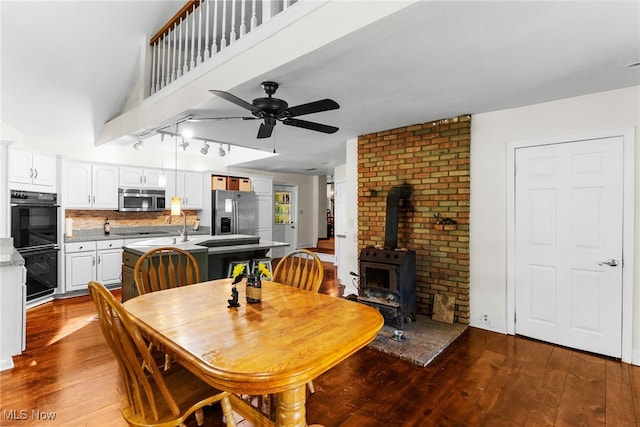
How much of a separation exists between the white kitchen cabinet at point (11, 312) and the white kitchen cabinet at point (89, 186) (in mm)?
2390

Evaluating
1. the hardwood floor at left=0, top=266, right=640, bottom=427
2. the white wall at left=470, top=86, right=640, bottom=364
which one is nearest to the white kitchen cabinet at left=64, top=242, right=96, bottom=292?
the hardwood floor at left=0, top=266, right=640, bottom=427

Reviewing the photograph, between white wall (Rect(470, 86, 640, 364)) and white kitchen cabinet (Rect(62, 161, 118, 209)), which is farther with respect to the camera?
white kitchen cabinet (Rect(62, 161, 118, 209))

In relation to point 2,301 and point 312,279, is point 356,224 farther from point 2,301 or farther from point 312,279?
point 2,301

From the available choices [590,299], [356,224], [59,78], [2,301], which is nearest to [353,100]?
[356,224]

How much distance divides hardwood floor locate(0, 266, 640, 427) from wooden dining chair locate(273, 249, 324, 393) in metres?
0.75

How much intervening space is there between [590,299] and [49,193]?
660 cm

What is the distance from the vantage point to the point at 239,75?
2658 mm

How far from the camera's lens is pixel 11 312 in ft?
8.97

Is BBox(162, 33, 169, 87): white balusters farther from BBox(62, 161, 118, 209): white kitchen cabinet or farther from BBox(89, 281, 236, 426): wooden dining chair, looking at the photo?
BBox(89, 281, 236, 426): wooden dining chair

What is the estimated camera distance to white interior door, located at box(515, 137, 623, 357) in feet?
9.26

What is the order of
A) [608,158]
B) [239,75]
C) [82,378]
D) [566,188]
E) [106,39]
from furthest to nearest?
[106,39] < [566,188] < [608,158] < [239,75] < [82,378]

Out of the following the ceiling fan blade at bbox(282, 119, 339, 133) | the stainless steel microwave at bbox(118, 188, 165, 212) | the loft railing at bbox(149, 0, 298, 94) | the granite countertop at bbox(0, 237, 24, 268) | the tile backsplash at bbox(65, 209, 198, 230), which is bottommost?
the granite countertop at bbox(0, 237, 24, 268)

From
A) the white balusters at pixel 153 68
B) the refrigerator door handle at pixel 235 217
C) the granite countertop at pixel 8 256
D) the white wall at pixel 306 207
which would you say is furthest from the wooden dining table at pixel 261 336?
the white wall at pixel 306 207

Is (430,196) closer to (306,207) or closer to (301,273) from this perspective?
(301,273)
